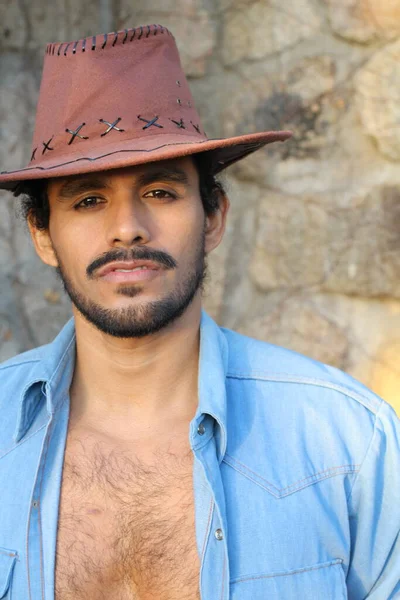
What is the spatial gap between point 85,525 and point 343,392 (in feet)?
2.43

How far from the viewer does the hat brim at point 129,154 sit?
6.58ft

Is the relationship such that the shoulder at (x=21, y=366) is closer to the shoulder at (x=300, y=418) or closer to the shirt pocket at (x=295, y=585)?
the shoulder at (x=300, y=418)

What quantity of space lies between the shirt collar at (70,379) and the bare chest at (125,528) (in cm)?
14

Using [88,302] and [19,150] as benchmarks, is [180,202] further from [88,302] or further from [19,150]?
[19,150]

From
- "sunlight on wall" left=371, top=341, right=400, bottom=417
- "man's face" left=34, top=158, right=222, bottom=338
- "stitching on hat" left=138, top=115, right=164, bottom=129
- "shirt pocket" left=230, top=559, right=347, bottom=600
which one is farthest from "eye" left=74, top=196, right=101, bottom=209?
"sunlight on wall" left=371, top=341, right=400, bottom=417

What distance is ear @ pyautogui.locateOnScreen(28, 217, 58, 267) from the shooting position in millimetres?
2462

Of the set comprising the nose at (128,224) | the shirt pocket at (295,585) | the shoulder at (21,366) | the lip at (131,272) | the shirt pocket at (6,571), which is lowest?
the shirt pocket at (295,585)

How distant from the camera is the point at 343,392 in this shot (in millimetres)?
2246

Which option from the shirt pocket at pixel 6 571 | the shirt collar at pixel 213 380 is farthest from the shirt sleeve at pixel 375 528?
the shirt pocket at pixel 6 571

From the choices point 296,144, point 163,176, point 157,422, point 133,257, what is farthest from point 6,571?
point 296,144

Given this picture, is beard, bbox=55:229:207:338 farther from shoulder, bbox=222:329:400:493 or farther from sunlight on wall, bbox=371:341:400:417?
sunlight on wall, bbox=371:341:400:417

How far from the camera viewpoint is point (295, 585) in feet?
6.51

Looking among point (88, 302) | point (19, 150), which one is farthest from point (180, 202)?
point (19, 150)

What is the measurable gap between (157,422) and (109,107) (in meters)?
0.84
